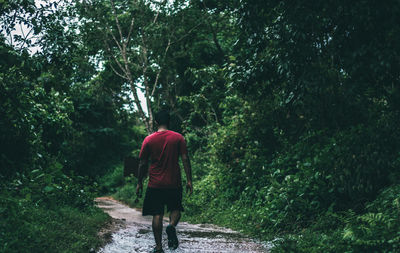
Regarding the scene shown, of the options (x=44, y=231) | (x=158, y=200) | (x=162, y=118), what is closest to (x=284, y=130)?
(x=162, y=118)

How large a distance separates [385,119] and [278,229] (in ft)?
9.33

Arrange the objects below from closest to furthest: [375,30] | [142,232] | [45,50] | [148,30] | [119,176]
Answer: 1. [375,30]
2. [45,50]
3. [142,232]
4. [148,30]
5. [119,176]

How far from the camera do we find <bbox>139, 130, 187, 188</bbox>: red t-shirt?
17.7ft

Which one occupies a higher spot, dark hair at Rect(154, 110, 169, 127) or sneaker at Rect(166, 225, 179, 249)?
dark hair at Rect(154, 110, 169, 127)

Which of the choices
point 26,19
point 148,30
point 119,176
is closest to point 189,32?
point 148,30

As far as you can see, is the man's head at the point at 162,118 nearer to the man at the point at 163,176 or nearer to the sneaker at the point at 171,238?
the man at the point at 163,176

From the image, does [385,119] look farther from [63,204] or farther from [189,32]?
[189,32]

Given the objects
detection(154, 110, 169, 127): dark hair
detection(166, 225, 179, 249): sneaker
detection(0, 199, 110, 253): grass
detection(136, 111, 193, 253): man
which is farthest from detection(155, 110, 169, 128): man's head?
detection(0, 199, 110, 253): grass

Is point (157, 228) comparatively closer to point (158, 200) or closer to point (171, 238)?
point (171, 238)

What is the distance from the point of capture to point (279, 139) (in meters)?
10.2

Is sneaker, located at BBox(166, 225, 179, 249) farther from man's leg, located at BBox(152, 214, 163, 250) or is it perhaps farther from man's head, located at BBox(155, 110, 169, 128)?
man's head, located at BBox(155, 110, 169, 128)

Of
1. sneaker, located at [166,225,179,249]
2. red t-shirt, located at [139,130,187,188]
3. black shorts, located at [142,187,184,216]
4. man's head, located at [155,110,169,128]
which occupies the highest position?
man's head, located at [155,110,169,128]

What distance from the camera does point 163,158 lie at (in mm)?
5395

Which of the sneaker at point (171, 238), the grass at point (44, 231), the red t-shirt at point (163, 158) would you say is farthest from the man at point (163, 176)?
the grass at point (44, 231)
